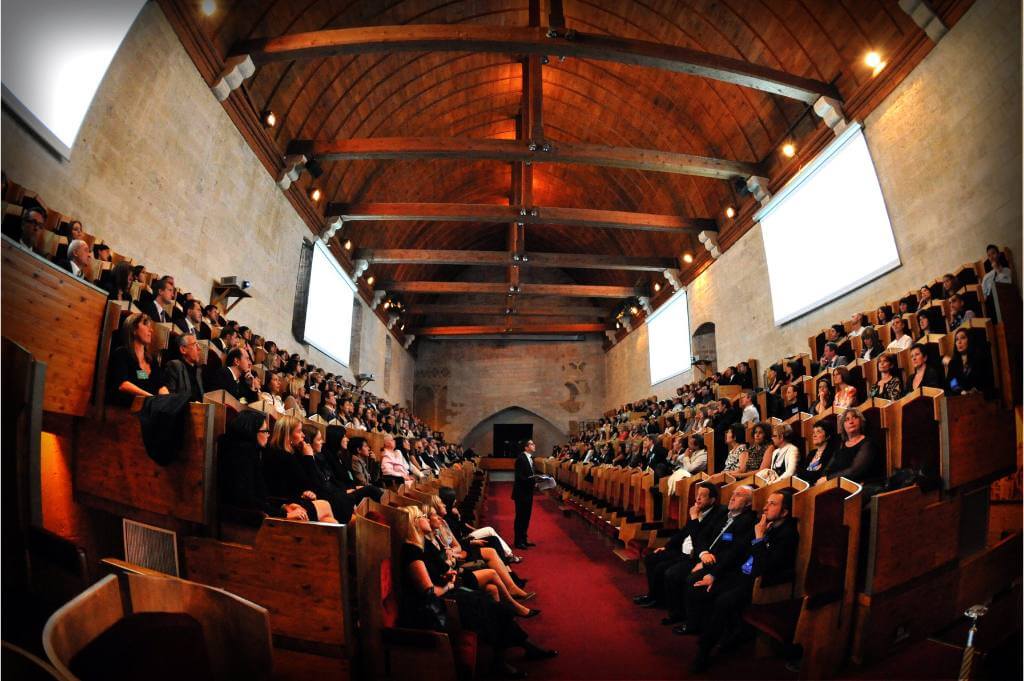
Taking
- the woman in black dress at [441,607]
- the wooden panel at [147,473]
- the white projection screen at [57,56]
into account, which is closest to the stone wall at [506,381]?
the white projection screen at [57,56]

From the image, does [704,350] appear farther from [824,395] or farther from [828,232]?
[824,395]

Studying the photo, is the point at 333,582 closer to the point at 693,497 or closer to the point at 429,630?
the point at 429,630

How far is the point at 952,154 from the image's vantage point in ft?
16.8

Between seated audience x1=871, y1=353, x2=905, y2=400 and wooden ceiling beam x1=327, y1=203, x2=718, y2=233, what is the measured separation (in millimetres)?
6417

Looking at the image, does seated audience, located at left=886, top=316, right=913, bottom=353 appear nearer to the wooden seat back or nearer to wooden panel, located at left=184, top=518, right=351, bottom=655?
wooden panel, located at left=184, top=518, right=351, bottom=655

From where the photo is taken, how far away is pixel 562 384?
742 inches

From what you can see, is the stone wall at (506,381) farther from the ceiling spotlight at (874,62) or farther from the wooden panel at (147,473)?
the wooden panel at (147,473)

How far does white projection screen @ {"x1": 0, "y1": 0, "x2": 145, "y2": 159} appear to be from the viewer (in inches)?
75.7

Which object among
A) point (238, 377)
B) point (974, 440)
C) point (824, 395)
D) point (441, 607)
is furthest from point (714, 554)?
point (238, 377)

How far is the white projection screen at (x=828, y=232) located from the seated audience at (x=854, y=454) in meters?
3.64

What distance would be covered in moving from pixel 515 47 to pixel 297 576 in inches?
241

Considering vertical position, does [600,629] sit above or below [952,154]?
below

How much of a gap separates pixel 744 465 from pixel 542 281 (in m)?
15.2

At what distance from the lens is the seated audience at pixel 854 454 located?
9.73ft
